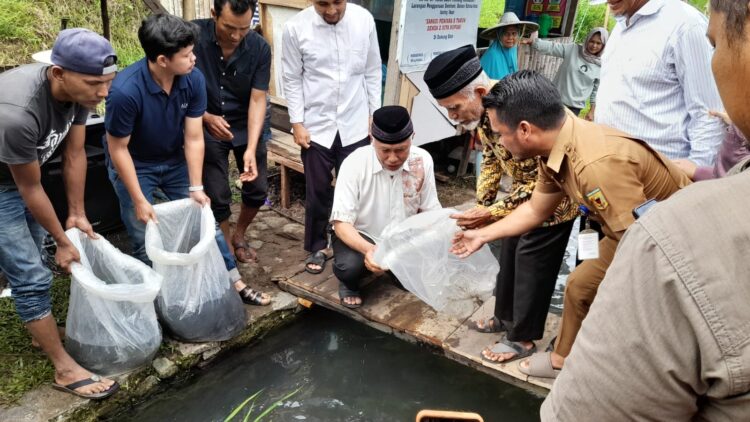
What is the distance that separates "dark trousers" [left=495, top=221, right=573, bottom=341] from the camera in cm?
278

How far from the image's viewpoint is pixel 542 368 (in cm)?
292

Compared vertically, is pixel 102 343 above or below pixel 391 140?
below

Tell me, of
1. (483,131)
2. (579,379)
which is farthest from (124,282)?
(579,379)

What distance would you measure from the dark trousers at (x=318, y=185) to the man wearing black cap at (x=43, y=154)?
5.25 ft

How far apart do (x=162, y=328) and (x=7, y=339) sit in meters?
0.88

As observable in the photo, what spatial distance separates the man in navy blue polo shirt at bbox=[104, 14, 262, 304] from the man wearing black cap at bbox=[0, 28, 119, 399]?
235 millimetres

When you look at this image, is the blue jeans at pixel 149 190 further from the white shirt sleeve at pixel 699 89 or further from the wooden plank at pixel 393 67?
the white shirt sleeve at pixel 699 89

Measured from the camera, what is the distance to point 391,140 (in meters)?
3.21

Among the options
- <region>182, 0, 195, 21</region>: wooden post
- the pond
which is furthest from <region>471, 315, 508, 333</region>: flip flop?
<region>182, 0, 195, 21</region>: wooden post

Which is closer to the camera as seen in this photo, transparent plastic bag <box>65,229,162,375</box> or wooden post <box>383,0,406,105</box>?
transparent plastic bag <box>65,229,162,375</box>

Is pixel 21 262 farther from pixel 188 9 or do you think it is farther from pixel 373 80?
pixel 188 9

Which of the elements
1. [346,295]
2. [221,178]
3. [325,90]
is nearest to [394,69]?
[325,90]

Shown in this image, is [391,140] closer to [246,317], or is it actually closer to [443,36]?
[246,317]

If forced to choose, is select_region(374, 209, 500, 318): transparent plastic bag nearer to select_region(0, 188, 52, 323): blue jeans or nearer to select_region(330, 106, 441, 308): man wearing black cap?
select_region(330, 106, 441, 308): man wearing black cap
